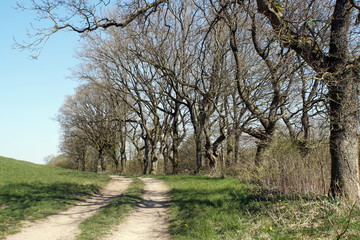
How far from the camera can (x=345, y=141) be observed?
6484mm

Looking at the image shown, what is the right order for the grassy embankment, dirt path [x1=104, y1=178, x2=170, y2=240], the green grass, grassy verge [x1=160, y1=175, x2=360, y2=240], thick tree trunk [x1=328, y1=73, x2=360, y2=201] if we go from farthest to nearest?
the green grass → dirt path [x1=104, y1=178, x2=170, y2=240] → thick tree trunk [x1=328, y1=73, x2=360, y2=201] → the grassy embankment → grassy verge [x1=160, y1=175, x2=360, y2=240]

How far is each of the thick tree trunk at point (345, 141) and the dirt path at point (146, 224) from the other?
15.0ft

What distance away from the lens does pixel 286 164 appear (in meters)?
Answer: 8.38

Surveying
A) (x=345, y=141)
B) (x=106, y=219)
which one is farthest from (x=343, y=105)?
(x=106, y=219)

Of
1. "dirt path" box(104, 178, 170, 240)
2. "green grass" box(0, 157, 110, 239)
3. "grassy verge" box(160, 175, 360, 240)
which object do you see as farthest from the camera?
"green grass" box(0, 157, 110, 239)

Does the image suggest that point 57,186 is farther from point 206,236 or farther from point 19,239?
point 206,236

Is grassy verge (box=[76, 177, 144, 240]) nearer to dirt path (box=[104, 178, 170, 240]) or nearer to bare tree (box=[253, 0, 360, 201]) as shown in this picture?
dirt path (box=[104, 178, 170, 240])

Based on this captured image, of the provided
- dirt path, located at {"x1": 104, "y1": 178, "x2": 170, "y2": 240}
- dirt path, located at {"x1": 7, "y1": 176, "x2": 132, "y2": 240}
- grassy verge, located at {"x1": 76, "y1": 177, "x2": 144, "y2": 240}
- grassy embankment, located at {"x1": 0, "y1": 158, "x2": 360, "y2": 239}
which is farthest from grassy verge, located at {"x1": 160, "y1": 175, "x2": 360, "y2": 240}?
dirt path, located at {"x1": 7, "y1": 176, "x2": 132, "y2": 240}

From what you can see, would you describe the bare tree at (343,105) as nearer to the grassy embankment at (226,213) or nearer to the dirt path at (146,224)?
the grassy embankment at (226,213)

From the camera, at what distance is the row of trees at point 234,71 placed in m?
6.74

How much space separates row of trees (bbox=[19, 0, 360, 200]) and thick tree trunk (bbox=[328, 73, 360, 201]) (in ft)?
0.08

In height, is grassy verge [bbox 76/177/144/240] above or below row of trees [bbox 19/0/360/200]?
below

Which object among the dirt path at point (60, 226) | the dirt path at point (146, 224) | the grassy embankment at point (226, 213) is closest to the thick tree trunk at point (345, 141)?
the grassy embankment at point (226, 213)

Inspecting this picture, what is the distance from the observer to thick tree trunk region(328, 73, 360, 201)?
629 cm
